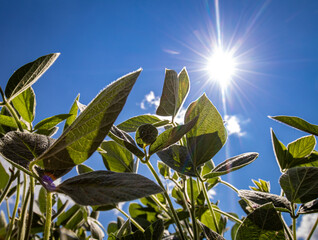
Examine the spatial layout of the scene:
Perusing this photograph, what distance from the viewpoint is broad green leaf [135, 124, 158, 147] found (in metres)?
0.51

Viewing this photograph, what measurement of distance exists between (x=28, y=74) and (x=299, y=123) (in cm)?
66

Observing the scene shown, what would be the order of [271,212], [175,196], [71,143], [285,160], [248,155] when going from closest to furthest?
1. [71,143]
2. [271,212]
3. [248,155]
4. [285,160]
5. [175,196]

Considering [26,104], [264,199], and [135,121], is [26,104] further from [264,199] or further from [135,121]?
[264,199]

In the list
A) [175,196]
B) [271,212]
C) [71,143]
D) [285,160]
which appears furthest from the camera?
[175,196]

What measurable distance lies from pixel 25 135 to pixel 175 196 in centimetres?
87

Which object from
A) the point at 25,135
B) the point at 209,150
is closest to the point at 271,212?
the point at 209,150

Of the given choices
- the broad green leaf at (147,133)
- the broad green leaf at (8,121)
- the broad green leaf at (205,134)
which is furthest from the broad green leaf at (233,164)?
the broad green leaf at (8,121)

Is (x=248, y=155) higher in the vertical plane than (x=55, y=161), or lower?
higher

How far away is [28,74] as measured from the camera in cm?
57

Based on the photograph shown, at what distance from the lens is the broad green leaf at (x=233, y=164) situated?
0.53m

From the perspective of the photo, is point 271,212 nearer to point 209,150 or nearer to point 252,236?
point 252,236

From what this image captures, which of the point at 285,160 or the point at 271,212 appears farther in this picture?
the point at 285,160

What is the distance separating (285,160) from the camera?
0.72m

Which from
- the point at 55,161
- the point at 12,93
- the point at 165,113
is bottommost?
the point at 55,161
